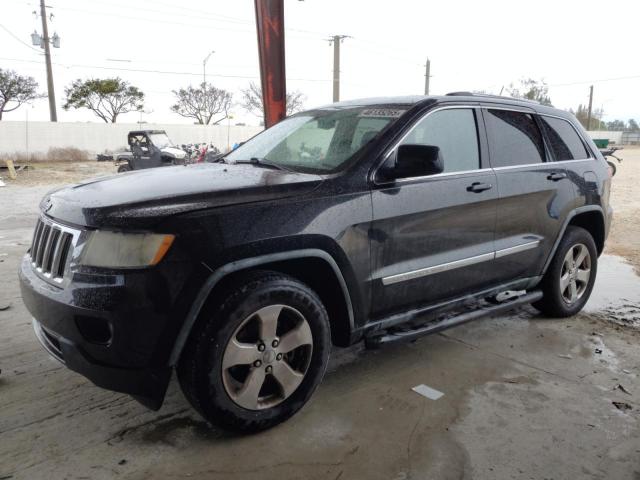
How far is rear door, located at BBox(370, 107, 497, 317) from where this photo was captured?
3.07m

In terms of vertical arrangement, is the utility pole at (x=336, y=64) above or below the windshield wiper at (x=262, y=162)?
above

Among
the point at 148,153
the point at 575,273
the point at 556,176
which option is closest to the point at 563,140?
the point at 556,176

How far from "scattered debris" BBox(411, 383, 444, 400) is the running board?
0.32 m

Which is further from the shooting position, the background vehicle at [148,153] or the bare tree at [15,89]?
the bare tree at [15,89]

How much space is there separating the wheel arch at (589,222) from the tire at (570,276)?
0.09m

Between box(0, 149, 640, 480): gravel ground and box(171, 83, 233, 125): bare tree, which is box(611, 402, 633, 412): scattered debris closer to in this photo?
box(0, 149, 640, 480): gravel ground

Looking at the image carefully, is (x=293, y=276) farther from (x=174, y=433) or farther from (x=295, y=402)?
(x=174, y=433)

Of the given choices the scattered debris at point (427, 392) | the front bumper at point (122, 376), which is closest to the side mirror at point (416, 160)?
the scattered debris at point (427, 392)

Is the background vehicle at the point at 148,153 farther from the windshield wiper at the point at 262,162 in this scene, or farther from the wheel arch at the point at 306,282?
the wheel arch at the point at 306,282

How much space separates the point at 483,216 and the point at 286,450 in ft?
6.49

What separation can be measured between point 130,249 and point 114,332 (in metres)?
0.37

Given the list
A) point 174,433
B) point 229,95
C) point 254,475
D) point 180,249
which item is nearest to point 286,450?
point 254,475

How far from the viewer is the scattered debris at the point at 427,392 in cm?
323

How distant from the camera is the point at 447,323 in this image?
3498 millimetres
